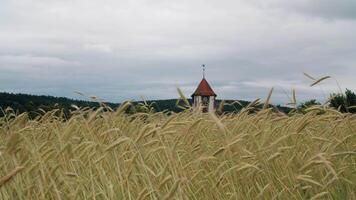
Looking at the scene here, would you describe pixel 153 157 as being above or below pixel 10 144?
below

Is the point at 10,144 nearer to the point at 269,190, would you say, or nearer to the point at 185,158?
the point at 269,190

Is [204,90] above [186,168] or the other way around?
above

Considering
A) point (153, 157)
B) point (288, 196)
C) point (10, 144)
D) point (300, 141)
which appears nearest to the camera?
point (10, 144)

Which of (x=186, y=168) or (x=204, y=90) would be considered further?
(x=204, y=90)

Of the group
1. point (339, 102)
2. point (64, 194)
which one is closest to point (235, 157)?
point (64, 194)

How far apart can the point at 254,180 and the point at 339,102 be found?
12.3 meters

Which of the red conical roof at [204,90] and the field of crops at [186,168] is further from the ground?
the red conical roof at [204,90]

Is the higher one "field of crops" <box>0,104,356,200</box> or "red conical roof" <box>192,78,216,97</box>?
"red conical roof" <box>192,78,216,97</box>

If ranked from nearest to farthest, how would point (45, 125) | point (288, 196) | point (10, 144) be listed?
1. point (10, 144)
2. point (288, 196)
3. point (45, 125)

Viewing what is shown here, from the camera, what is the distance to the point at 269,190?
3568 mm

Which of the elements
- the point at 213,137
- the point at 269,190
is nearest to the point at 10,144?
the point at 269,190

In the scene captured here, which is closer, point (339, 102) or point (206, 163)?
point (206, 163)

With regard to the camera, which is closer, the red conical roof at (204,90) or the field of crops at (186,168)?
the field of crops at (186,168)

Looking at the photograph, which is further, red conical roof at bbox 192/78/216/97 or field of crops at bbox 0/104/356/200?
red conical roof at bbox 192/78/216/97
